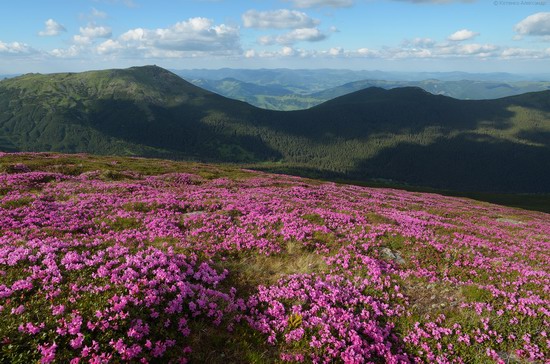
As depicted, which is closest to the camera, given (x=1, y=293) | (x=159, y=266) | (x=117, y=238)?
(x=1, y=293)

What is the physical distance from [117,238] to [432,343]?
12409 millimetres

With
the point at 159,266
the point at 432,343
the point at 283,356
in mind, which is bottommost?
the point at 432,343

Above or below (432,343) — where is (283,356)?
above

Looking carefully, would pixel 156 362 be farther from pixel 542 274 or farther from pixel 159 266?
pixel 542 274

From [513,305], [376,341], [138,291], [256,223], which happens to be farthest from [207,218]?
[513,305]

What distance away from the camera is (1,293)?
7734 millimetres

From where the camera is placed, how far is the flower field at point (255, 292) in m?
7.33

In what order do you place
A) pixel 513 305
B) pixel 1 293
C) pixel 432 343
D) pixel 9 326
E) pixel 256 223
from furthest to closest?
pixel 256 223, pixel 513 305, pixel 432 343, pixel 1 293, pixel 9 326

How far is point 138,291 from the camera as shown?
27.6 feet

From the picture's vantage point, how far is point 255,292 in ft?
35.0

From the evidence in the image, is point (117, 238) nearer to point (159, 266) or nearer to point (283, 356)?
point (159, 266)

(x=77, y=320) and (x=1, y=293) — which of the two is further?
(x=1, y=293)

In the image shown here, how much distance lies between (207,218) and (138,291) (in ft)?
29.8

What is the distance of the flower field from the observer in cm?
733
